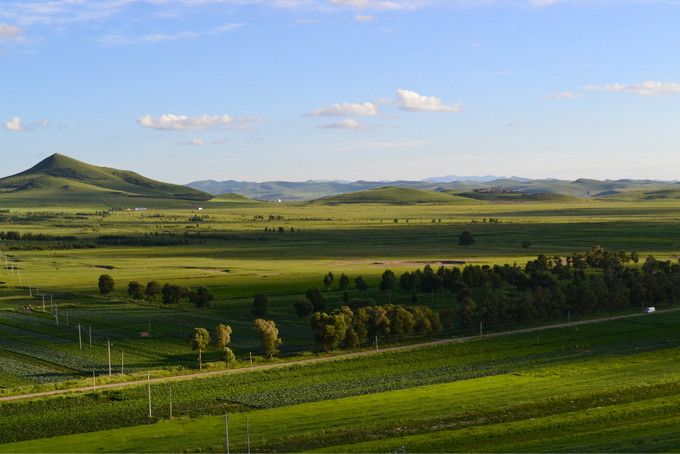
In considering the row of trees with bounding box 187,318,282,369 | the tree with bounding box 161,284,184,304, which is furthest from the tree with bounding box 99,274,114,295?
the row of trees with bounding box 187,318,282,369

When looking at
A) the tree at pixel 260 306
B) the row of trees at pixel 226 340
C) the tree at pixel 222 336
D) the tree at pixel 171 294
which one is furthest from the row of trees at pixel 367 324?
the tree at pixel 171 294

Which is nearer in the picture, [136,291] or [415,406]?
[415,406]

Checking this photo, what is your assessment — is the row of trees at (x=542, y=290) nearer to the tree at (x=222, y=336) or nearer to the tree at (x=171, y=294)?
the tree at (x=222, y=336)

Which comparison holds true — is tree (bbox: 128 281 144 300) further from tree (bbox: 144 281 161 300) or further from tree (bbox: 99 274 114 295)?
tree (bbox: 99 274 114 295)

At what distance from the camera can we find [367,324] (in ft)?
275

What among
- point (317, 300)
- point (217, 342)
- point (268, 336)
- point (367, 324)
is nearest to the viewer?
point (268, 336)

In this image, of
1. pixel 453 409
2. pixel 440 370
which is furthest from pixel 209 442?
pixel 440 370

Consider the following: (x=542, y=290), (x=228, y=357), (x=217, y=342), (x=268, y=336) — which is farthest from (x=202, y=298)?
(x=542, y=290)

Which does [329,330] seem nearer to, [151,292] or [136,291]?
[151,292]

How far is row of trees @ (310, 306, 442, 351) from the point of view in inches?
3108

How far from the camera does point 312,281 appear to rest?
126 meters

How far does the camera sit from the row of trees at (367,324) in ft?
259

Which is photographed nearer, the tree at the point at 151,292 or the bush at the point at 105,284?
the tree at the point at 151,292

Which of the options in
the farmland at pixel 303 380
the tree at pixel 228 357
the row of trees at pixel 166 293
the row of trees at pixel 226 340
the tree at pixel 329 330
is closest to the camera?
the farmland at pixel 303 380
